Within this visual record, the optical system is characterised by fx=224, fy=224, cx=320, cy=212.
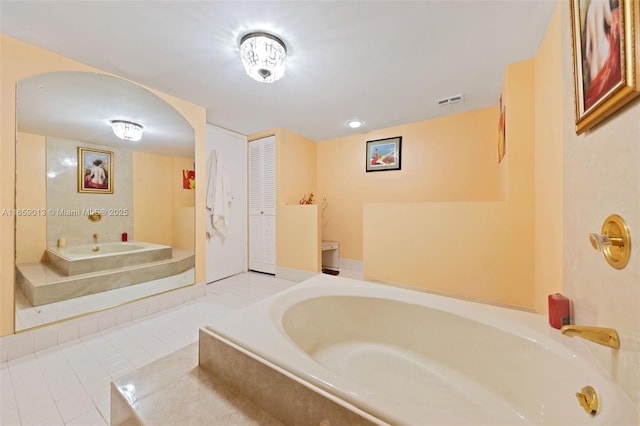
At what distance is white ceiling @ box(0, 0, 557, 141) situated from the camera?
134 centimetres

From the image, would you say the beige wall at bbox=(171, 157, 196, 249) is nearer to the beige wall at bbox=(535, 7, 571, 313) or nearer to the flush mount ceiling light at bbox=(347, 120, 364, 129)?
the flush mount ceiling light at bbox=(347, 120, 364, 129)

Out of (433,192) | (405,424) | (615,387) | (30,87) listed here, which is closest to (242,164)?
(30,87)

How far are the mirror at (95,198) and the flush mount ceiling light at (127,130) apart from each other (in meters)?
0.03

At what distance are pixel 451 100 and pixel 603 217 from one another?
2.14m

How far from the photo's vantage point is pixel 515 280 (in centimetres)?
193

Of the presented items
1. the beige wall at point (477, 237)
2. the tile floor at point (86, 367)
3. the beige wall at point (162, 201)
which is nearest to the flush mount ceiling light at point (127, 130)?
the beige wall at point (162, 201)

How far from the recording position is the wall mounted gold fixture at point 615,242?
2.16 ft

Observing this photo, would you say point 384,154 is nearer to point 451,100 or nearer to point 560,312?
point 451,100

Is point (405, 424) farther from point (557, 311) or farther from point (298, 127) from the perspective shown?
point (298, 127)

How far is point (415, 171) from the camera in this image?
3215mm

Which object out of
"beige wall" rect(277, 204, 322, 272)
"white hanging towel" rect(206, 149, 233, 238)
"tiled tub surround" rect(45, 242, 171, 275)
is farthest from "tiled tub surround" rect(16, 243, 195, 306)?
"beige wall" rect(277, 204, 322, 272)

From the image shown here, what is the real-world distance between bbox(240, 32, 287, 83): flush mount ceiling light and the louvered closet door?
72.6 inches

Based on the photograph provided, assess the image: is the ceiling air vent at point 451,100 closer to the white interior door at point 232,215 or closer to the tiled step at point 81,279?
the white interior door at point 232,215

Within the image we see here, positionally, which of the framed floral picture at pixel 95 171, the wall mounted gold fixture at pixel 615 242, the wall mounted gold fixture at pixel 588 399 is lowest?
the wall mounted gold fixture at pixel 588 399
